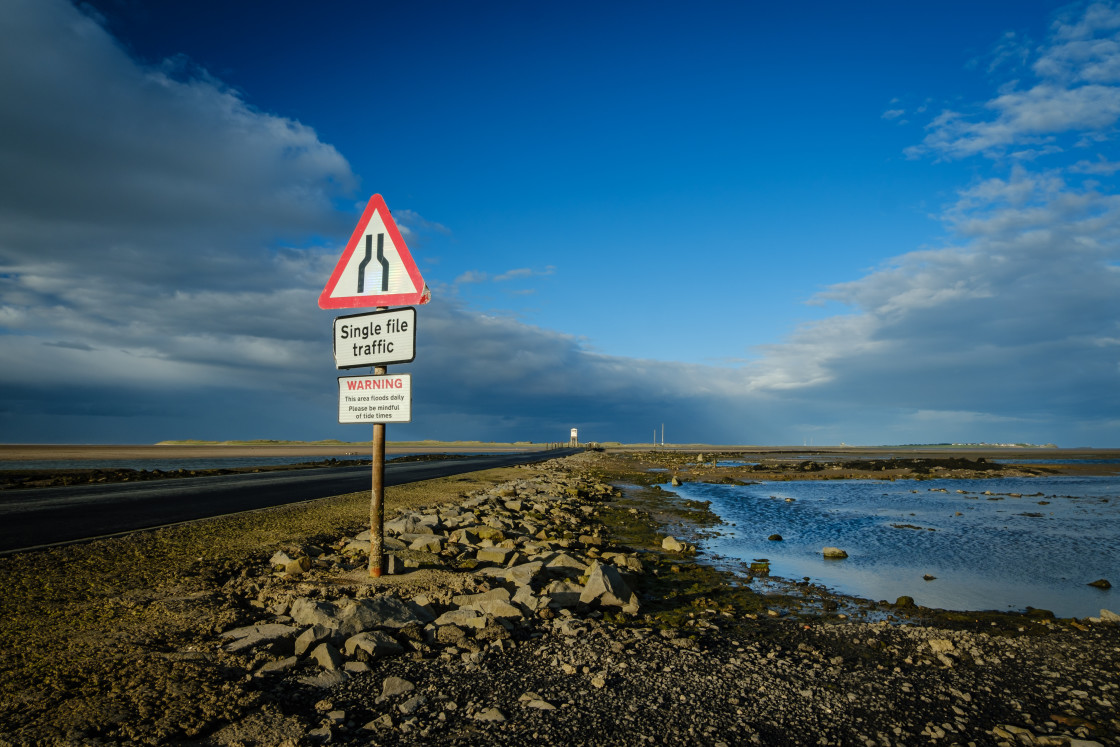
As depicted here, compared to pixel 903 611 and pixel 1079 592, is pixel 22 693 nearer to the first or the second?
pixel 903 611

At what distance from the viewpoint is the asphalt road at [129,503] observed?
966cm

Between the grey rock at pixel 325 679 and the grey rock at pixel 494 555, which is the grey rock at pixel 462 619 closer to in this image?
the grey rock at pixel 325 679

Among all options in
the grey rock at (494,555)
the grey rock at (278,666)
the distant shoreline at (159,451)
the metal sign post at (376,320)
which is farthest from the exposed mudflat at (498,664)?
the distant shoreline at (159,451)

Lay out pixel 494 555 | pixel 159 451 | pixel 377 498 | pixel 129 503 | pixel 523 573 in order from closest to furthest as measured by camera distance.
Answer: pixel 377 498, pixel 523 573, pixel 494 555, pixel 129 503, pixel 159 451

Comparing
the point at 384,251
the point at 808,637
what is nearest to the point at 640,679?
the point at 808,637

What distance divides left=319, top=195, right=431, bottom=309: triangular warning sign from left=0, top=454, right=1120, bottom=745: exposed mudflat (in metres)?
3.29

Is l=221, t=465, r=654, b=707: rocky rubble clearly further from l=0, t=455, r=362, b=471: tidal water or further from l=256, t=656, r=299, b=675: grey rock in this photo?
l=0, t=455, r=362, b=471: tidal water

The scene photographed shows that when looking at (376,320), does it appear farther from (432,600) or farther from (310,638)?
(310,638)

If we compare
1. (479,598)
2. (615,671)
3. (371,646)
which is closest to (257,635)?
(371,646)

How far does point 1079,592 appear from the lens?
31.4 ft

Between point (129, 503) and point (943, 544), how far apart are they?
20.0 m

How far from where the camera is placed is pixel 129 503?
13.9 metres

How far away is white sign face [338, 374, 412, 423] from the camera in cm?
641

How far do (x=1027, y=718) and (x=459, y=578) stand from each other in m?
5.63
